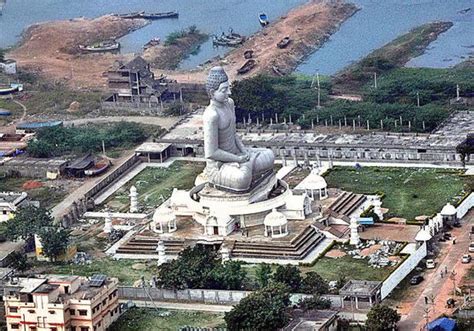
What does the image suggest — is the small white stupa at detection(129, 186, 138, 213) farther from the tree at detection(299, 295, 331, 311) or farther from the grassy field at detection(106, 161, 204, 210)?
the tree at detection(299, 295, 331, 311)

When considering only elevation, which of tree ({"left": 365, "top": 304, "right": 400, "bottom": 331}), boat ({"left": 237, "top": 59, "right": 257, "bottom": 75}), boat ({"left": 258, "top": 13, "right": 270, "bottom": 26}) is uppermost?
tree ({"left": 365, "top": 304, "right": 400, "bottom": 331})

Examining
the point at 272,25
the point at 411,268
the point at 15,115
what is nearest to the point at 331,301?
the point at 411,268

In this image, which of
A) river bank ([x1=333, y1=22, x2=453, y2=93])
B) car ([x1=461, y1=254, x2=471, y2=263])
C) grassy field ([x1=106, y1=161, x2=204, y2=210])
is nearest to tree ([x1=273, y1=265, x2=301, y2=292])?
car ([x1=461, y1=254, x2=471, y2=263])

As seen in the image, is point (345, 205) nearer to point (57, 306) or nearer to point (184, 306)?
point (184, 306)

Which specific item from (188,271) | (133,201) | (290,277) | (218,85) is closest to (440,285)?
(290,277)

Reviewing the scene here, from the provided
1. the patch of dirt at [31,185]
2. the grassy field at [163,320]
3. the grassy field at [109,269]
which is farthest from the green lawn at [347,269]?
the patch of dirt at [31,185]

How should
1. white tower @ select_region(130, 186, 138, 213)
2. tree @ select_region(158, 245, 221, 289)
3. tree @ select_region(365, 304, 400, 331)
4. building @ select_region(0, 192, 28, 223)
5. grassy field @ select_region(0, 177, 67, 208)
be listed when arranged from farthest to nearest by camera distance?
grassy field @ select_region(0, 177, 67, 208)
white tower @ select_region(130, 186, 138, 213)
building @ select_region(0, 192, 28, 223)
tree @ select_region(158, 245, 221, 289)
tree @ select_region(365, 304, 400, 331)

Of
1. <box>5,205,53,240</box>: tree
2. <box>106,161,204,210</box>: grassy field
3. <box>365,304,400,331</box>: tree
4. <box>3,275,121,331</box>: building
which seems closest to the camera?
<box>365,304,400,331</box>: tree
